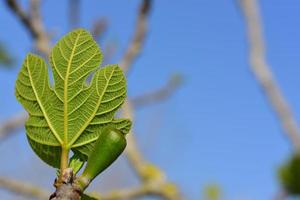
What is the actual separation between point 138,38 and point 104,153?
81.3 inches

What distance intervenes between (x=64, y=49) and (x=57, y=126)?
0.19 feet

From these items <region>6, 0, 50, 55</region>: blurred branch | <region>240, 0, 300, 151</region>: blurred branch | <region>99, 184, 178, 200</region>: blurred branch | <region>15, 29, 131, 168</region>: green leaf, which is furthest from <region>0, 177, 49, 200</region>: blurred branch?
<region>15, 29, 131, 168</region>: green leaf

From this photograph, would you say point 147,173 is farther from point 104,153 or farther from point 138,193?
point 104,153

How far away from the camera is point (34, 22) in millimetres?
2447

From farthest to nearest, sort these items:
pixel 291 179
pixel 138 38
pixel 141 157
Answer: pixel 291 179 → pixel 138 38 → pixel 141 157

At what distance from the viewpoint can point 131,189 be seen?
226cm

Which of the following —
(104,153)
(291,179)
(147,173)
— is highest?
(291,179)

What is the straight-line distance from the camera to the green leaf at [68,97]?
19.0 inches

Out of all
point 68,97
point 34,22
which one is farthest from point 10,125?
point 68,97

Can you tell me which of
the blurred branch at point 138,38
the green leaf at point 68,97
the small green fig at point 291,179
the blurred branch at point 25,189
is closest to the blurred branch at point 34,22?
the blurred branch at point 138,38

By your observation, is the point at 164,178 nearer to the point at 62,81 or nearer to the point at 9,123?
the point at 9,123

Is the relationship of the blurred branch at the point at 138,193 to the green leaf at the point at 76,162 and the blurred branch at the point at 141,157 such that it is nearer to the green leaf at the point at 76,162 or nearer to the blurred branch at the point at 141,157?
the blurred branch at the point at 141,157

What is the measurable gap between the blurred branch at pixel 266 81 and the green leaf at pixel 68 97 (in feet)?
6.01

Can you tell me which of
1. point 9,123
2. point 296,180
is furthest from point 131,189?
point 296,180
